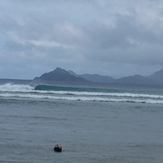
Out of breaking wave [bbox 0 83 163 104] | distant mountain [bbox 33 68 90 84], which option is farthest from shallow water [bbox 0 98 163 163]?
distant mountain [bbox 33 68 90 84]

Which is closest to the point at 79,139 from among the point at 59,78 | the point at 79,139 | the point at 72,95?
the point at 79,139

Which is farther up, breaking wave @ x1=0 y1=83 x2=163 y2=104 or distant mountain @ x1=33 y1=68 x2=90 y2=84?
distant mountain @ x1=33 y1=68 x2=90 y2=84

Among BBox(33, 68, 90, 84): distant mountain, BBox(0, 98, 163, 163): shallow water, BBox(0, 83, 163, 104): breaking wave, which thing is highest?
BBox(33, 68, 90, 84): distant mountain

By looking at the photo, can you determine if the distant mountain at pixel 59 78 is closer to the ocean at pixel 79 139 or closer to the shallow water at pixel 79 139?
the ocean at pixel 79 139

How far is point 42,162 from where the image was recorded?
→ 543 inches

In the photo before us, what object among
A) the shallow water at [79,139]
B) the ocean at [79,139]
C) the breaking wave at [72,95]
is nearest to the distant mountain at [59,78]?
the breaking wave at [72,95]

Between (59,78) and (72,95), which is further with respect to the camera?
(59,78)

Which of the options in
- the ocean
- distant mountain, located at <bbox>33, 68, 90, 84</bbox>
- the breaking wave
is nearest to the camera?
the ocean

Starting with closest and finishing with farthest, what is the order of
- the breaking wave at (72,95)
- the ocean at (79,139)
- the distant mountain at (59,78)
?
the ocean at (79,139), the breaking wave at (72,95), the distant mountain at (59,78)

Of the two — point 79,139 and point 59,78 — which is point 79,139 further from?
point 59,78

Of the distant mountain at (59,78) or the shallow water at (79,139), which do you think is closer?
the shallow water at (79,139)

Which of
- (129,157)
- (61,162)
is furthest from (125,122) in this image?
(61,162)

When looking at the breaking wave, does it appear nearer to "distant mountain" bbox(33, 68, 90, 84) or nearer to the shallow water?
the shallow water

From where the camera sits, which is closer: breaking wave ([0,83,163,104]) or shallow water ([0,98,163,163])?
shallow water ([0,98,163,163])
